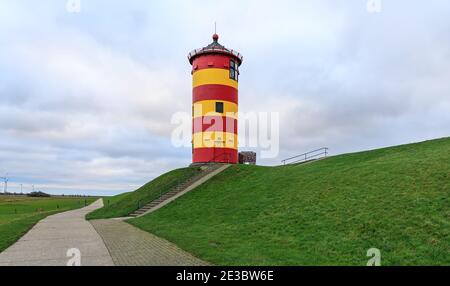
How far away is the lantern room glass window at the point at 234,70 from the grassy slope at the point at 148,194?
33.6ft

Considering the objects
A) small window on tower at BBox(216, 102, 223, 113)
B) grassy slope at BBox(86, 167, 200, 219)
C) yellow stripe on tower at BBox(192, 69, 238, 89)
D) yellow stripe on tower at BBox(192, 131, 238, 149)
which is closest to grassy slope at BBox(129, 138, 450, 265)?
grassy slope at BBox(86, 167, 200, 219)

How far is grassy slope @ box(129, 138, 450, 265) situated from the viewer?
9.41m

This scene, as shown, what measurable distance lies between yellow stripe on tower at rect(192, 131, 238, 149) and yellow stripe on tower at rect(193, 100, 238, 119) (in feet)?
6.23

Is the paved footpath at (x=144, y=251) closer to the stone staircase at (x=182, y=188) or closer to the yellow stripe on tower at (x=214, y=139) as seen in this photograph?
the stone staircase at (x=182, y=188)

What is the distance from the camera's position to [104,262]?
953 centimetres

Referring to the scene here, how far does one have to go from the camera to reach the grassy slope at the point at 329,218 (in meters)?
9.41

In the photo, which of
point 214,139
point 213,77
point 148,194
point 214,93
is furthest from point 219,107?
point 148,194

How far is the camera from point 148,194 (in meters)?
28.4

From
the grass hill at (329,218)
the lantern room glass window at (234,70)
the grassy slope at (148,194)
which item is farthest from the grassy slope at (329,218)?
the lantern room glass window at (234,70)

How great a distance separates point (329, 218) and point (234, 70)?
2414cm
